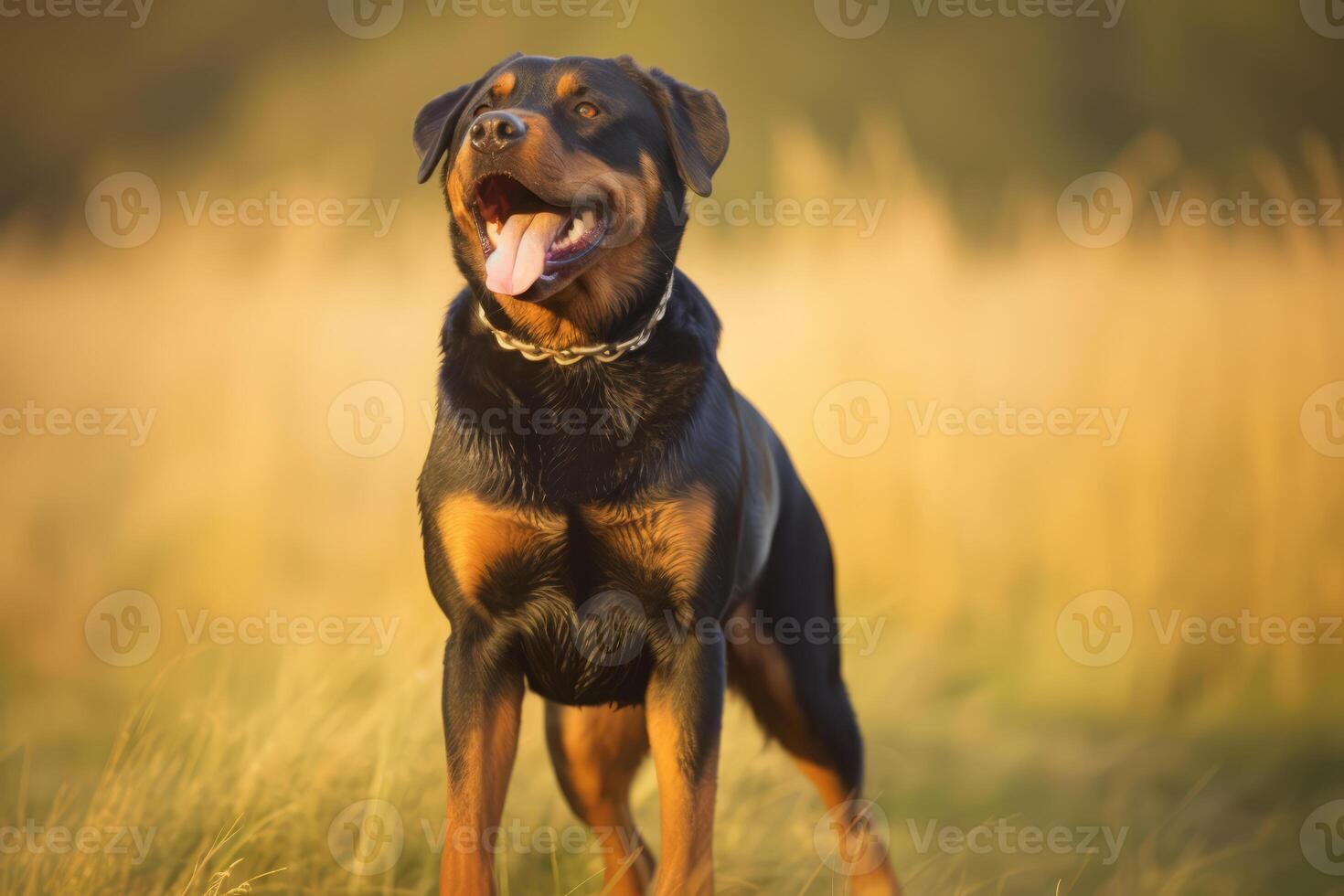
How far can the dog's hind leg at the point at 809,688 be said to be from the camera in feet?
12.6

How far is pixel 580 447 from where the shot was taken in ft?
10.8

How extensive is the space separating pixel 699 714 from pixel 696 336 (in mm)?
979

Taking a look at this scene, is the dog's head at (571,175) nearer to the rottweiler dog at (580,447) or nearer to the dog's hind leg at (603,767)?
the rottweiler dog at (580,447)

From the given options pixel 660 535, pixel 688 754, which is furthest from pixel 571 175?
pixel 688 754

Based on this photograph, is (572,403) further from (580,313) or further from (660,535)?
(660,535)

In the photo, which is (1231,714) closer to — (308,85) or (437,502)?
(437,502)

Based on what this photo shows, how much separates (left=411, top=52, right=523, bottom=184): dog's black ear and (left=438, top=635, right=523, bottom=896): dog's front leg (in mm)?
1249

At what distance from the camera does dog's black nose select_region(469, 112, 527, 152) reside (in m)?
2.99

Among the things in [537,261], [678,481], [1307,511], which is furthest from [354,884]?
[1307,511]

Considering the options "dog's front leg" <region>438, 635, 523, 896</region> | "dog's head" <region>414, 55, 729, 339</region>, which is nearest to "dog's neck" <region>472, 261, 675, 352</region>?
"dog's head" <region>414, 55, 729, 339</region>

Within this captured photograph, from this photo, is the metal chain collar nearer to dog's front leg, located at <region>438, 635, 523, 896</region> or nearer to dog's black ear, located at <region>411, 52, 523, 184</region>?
dog's black ear, located at <region>411, 52, 523, 184</region>

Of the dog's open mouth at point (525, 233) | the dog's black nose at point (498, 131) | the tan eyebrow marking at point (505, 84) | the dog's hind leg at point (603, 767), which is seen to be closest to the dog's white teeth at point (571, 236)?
the dog's open mouth at point (525, 233)

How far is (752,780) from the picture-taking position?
4.76 metres

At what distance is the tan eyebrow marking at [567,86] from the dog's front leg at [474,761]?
4.49ft
